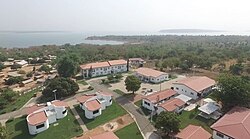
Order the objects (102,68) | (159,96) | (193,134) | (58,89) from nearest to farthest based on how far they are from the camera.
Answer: (193,134) < (159,96) < (58,89) < (102,68)

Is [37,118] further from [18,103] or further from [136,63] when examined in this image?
[136,63]

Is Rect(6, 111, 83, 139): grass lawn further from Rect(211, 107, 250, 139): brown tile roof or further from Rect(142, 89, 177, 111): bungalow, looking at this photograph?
Rect(211, 107, 250, 139): brown tile roof

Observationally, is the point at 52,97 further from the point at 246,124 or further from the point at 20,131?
the point at 246,124

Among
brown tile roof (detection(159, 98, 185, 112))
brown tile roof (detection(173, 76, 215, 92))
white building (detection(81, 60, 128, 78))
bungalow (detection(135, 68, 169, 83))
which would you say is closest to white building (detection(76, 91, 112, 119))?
brown tile roof (detection(159, 98, 185, 112))

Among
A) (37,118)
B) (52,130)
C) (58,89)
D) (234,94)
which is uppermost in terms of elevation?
(234,94)

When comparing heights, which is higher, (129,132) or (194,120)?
(194,120)

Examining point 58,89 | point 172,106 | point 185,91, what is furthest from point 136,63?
point 172,106
